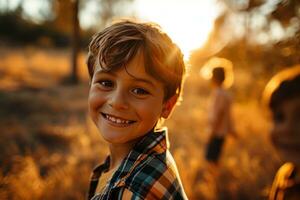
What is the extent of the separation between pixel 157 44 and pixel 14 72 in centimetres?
1372

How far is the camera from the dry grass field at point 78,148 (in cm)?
399

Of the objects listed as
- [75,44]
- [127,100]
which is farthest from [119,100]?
[75,44]

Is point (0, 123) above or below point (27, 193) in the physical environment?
below

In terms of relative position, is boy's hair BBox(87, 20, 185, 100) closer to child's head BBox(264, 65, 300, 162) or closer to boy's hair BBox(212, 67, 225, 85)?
child's head BBox(264, 65, 300, 162)

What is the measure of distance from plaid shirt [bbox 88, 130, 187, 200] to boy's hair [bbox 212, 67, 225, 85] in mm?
3832

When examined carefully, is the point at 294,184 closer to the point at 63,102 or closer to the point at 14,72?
the point at 63,102

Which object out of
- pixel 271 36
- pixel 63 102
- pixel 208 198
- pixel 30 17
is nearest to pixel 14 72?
pixel 63 102

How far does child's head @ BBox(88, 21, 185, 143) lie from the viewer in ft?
5.09

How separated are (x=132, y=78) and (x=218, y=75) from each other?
12.8 ft

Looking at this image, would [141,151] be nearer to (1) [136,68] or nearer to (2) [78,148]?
(1) [136,68]

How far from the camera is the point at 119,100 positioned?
155 cm

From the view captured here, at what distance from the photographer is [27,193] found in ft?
11.2

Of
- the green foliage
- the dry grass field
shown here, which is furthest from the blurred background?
the green foliage

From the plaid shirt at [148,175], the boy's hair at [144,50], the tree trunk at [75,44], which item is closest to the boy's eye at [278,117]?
the plaid shirt at [148,175]
